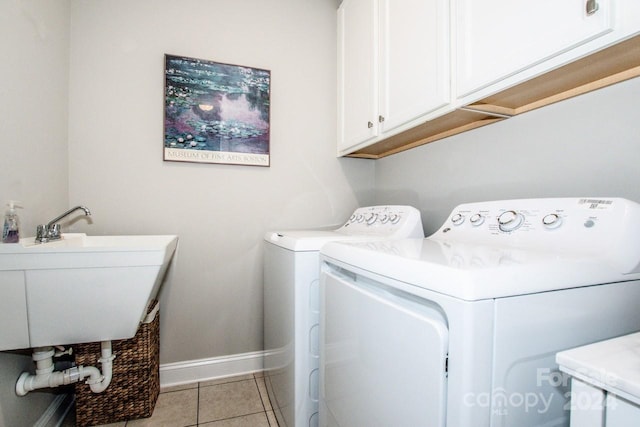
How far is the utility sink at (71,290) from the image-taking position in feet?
3.30

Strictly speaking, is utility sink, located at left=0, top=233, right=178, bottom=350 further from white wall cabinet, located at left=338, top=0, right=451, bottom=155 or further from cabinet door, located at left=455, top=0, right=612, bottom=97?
cabinet door, located at left=455, top=0, right=612, bottom=97

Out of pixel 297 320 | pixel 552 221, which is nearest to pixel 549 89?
pixel 552 221

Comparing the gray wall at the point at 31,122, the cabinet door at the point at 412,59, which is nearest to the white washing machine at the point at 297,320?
the cabinet door at the point at 412,59

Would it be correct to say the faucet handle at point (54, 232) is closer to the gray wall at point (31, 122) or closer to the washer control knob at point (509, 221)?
the gray wall at point (31, 122)

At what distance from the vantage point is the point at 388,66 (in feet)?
4.99

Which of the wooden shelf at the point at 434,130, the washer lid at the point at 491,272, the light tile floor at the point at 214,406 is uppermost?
the wooden shelf at the point at 434,130

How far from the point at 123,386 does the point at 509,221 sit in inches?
75.2

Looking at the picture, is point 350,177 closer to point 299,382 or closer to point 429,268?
point 299,382

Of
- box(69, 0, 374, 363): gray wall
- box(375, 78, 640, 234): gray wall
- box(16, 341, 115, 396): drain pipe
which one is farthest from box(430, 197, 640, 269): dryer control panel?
box(16, 341, 115, 396): drain pipe

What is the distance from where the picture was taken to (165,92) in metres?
1.78

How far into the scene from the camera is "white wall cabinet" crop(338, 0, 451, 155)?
3.98 feet

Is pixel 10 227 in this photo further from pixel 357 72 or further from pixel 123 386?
pixel 357 72

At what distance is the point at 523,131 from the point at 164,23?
2050mm

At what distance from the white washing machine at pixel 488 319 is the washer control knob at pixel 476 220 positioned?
0.20m
